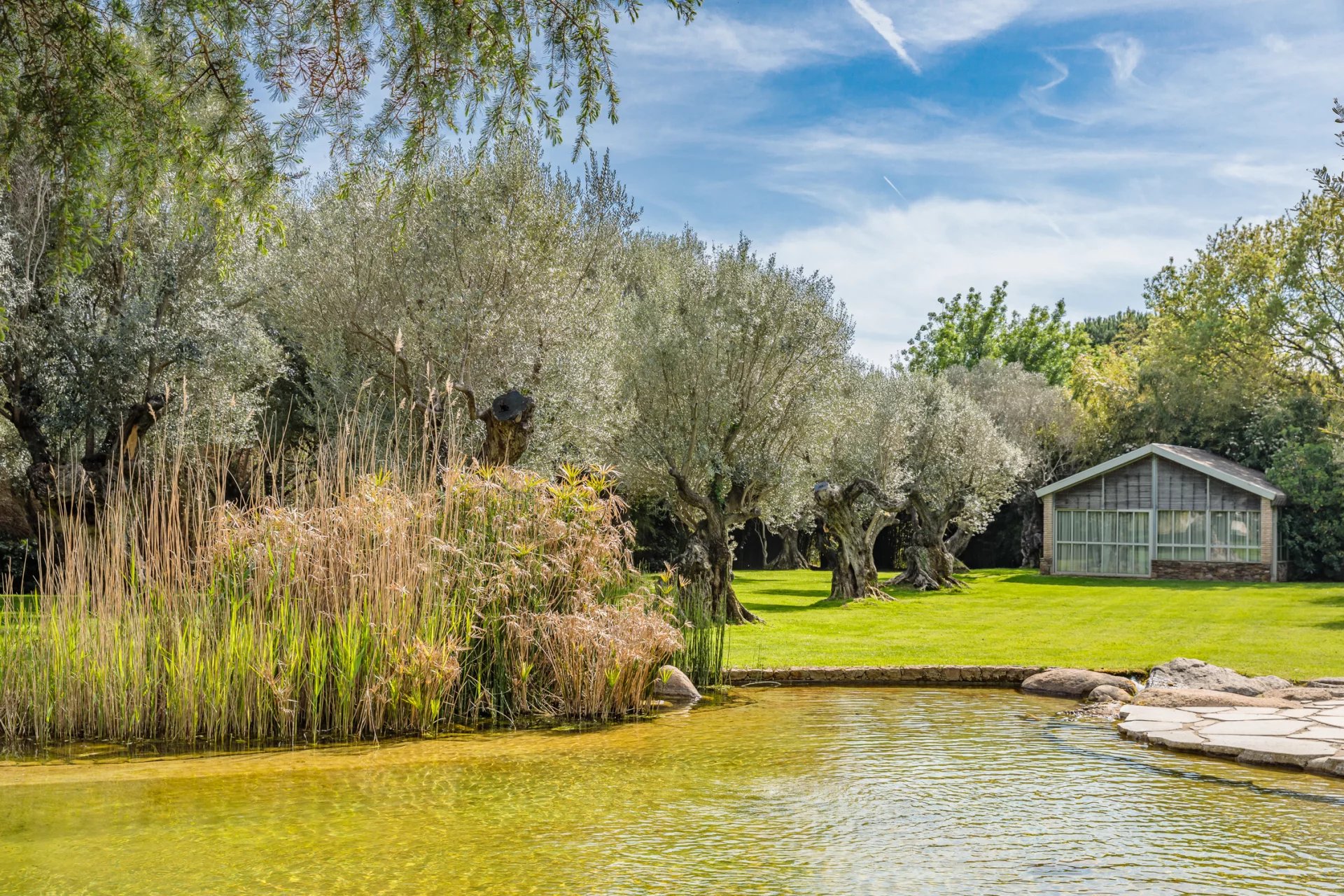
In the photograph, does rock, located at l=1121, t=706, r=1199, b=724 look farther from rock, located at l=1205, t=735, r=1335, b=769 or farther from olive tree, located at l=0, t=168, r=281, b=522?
olive tree, located at l=0, t=168, r=281, b=522

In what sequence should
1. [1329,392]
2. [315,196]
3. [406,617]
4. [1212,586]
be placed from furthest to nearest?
1. [1329,392]
2. [1212,586]
3. [315,196]
4. [406,617]

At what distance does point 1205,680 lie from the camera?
27.4 feet

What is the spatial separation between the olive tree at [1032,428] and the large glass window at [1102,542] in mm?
2651

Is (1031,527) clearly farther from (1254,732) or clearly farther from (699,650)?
(1254,732)

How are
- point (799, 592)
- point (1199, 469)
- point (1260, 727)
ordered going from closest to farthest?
point (1260, 727)
point (799, 592)
point (1199, 469)

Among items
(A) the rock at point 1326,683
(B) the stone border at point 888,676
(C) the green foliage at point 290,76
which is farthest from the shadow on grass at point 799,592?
(C) the green foliage at point 290,76

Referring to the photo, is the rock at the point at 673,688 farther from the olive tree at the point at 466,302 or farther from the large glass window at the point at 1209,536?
the large glass window at the point at 1209,536

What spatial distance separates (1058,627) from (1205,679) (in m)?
5.32

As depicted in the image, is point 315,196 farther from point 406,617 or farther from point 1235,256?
point 1235,256

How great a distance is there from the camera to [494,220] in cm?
1407

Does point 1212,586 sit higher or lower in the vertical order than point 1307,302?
lower

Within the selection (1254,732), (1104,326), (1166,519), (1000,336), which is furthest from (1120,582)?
(1104,326)

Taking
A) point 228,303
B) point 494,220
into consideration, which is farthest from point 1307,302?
point 228,303

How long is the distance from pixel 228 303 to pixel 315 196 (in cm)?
382
